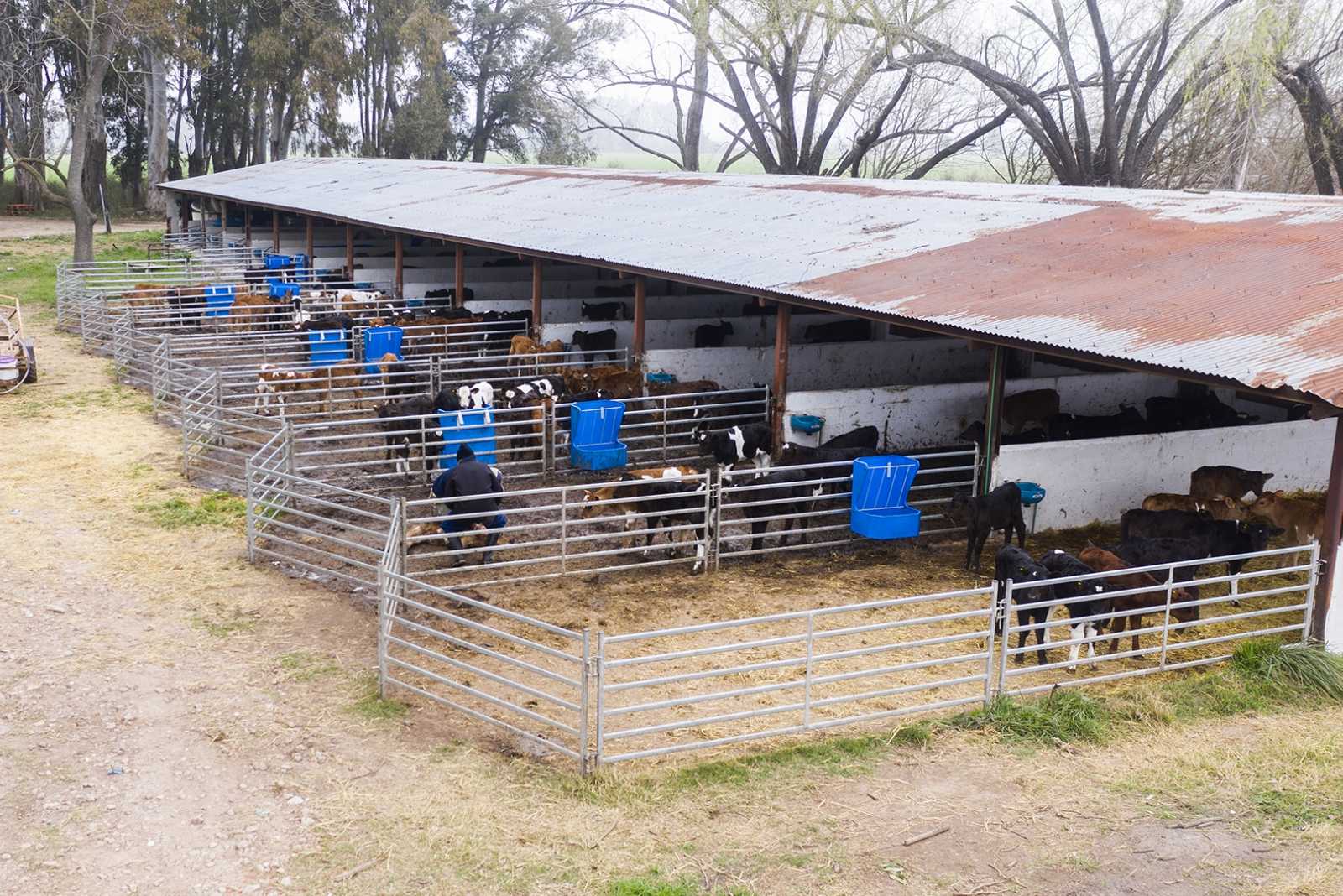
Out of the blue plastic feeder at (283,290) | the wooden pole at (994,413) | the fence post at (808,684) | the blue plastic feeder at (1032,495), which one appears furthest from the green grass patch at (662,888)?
the blue plastic feeder at (283,290)

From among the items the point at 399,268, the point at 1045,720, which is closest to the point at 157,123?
the point at 399,268

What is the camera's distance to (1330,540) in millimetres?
9742

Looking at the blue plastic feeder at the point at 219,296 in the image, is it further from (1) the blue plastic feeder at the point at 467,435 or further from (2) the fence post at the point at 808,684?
(2) the fence post at the point at 808,684

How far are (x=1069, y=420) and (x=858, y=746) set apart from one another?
8704 mm

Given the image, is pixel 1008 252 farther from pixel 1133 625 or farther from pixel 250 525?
pixel 250 525

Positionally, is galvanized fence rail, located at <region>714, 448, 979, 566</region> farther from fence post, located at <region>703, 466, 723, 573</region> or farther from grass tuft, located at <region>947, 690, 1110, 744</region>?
grass tuft, located at <region>947, 690, 1110, 744</region>

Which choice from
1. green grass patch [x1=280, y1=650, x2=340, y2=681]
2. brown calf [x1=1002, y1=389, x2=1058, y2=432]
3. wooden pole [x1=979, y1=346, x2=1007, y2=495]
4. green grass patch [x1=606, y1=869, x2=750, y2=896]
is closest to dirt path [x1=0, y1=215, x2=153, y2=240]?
brown calf [x1=1002, y1=389, x2=1058, y2=432]

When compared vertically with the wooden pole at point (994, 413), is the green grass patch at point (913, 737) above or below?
below

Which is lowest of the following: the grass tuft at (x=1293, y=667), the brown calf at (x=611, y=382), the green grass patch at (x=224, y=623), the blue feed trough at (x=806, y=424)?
the green grass patch at (x=224, y=623)

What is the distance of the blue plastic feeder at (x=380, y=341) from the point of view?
20.4 m

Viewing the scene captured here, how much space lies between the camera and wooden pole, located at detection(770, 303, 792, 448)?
15.4 metres

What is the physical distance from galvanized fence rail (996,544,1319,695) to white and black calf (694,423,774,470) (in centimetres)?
497

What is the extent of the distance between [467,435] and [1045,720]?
8871mm

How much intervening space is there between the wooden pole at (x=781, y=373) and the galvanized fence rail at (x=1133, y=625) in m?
5.24
